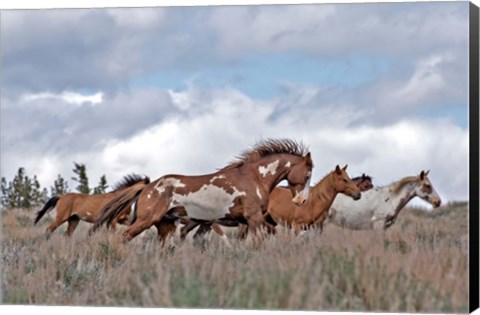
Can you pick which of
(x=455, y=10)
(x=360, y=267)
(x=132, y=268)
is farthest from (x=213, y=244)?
(x=455, y=10)

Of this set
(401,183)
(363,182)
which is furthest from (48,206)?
(401,183)

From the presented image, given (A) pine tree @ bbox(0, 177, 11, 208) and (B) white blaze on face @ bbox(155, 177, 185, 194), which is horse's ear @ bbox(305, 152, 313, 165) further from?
(A) pine tree @ bbox(0, 177, 11, 208)

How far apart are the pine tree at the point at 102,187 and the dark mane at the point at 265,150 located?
1842 mm

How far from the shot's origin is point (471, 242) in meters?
15.0

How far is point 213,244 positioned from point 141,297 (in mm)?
1995

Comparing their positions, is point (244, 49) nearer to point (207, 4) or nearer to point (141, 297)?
point (207, 4)

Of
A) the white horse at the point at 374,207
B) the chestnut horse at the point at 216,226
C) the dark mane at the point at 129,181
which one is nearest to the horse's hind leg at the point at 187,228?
the chestnut horse at the point at 216,226

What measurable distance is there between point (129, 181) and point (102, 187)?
0.92m

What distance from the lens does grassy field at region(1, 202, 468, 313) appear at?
14477mm

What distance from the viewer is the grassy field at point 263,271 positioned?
47.5 feet

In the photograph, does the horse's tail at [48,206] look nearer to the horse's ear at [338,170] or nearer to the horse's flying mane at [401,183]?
the horse's ear at [338,170]

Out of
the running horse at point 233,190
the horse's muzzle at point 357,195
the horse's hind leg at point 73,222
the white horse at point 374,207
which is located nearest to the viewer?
the running horse at point 233,190

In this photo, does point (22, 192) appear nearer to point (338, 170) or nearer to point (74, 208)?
point (74, 208)

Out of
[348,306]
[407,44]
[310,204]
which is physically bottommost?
[348,306]
